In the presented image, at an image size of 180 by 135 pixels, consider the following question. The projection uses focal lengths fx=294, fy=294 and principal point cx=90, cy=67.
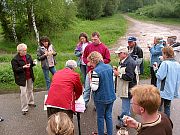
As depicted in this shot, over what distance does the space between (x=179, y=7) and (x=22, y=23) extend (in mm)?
31720

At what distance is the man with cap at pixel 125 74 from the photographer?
5902mm

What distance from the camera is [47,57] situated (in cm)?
831

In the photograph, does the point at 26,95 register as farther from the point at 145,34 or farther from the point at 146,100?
the point at 145,34

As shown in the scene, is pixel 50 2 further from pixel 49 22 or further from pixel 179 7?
pixel 179 7

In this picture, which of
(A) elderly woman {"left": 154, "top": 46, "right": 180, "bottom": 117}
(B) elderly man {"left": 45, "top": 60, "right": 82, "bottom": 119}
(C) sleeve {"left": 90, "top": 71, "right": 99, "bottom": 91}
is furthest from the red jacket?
(A) elderly woman {"left": 154, "top": 46, "right": 180, "bottom": 117}

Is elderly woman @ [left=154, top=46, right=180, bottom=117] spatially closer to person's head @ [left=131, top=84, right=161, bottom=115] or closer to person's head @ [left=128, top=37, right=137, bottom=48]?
person's head @ [left=128, top=37, right=137, bottom=48]

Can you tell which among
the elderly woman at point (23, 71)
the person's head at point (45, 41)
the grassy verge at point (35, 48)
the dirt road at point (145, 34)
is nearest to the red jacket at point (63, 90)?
the elderly woman at point (23, 71)

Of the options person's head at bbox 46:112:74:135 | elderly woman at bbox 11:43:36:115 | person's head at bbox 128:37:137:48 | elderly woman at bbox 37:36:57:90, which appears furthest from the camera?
elderly woman at bbox 37:36:57:90

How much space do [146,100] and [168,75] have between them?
2998 millimetres

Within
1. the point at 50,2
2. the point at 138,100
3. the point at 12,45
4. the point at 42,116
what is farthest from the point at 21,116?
the point at 12,45

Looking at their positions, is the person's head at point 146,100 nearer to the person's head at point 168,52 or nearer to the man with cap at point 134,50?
the person's head at point 168,52

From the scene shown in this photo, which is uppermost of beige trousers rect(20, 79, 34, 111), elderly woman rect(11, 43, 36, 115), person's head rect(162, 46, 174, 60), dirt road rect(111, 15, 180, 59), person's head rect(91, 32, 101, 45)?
person's head rect(91, 32, 101, 45)

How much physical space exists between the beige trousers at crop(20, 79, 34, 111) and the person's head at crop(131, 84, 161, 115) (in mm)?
4608

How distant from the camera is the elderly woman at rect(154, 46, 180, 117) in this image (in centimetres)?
580
